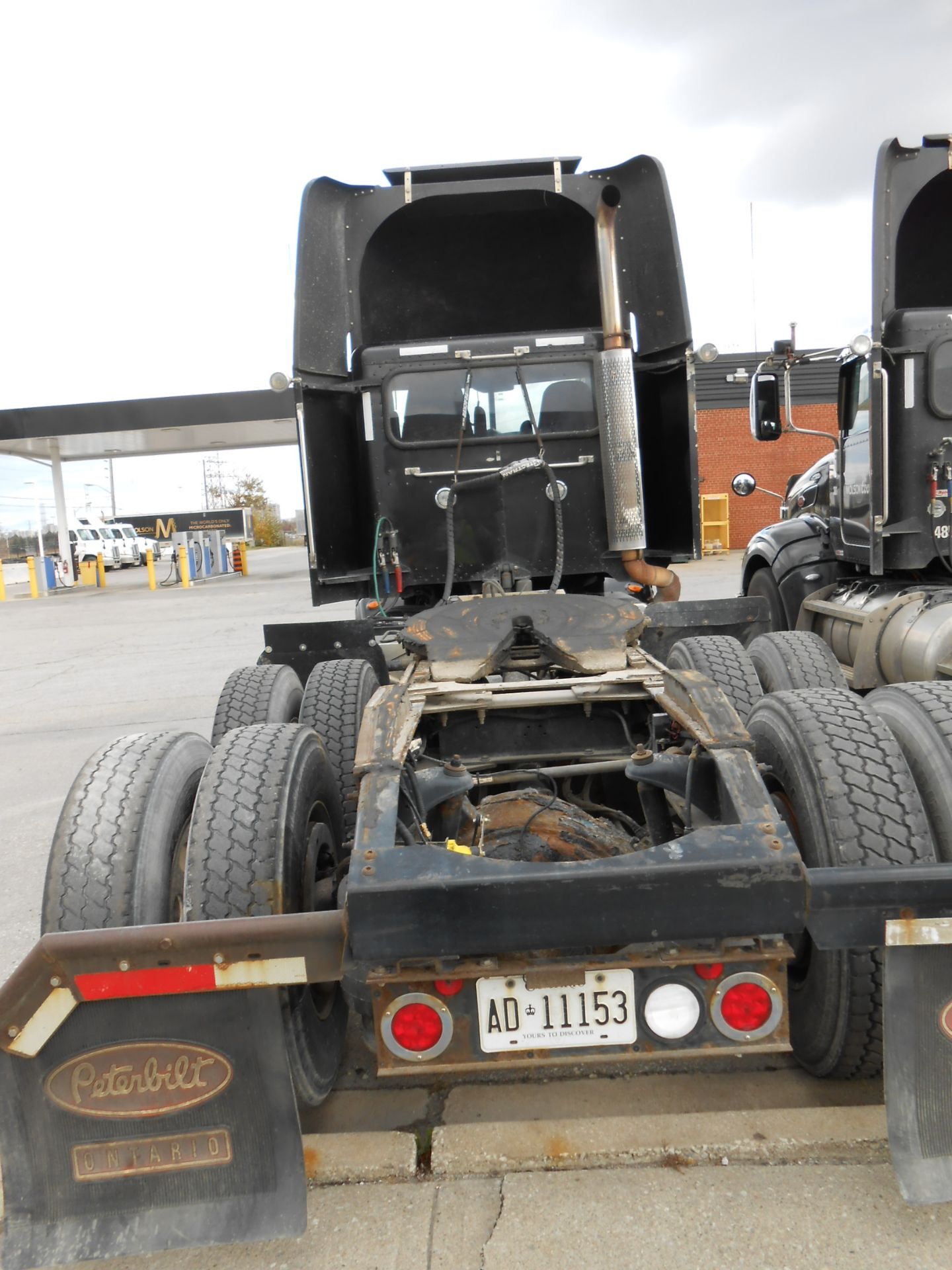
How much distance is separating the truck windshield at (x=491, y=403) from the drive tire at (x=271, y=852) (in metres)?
3.03

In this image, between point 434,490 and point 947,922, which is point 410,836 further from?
point 434,490

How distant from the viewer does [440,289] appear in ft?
19.6

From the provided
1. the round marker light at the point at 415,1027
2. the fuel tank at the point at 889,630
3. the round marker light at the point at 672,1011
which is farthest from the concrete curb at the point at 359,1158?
the fuel tank at the point at 889,630

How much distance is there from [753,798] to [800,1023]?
0.78m

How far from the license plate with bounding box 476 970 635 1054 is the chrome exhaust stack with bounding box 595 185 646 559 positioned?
362 centimetres

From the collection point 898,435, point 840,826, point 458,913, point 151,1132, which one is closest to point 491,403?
point 898,435

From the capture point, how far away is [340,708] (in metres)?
4.11

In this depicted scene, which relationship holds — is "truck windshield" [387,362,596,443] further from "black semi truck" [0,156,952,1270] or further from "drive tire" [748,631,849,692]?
"black semi truck" [0,156,952,1270]

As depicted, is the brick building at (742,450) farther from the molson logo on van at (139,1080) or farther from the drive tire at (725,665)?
the molson logo on van at (139,1080)

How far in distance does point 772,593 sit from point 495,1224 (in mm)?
6439

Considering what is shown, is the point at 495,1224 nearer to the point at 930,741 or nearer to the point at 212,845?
the point at 212,845

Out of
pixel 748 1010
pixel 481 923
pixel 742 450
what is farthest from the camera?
pixel 742 450

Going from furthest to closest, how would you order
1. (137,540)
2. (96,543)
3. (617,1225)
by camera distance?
(137,540) → (96,543) → (617,1225)

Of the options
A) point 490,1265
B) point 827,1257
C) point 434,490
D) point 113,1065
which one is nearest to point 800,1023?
point 827,1257
